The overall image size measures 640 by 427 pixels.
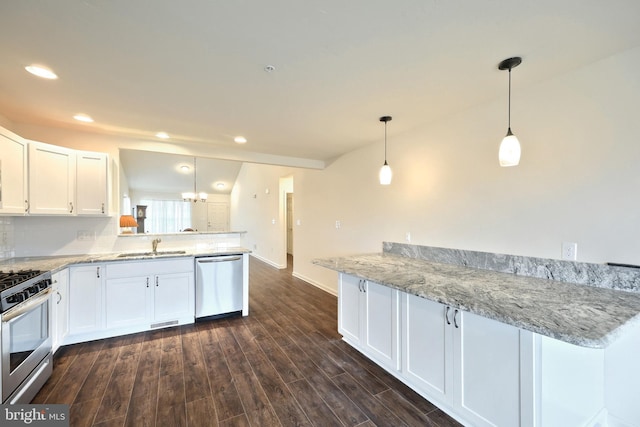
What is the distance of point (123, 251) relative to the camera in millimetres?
3281

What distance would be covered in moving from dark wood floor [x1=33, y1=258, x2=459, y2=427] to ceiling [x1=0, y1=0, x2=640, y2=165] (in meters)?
2.32

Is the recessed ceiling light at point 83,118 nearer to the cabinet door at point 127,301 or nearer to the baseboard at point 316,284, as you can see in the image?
the cabinet door at point 127,301

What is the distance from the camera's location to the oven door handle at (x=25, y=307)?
5.39 ft

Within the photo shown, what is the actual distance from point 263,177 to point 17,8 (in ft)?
18.9

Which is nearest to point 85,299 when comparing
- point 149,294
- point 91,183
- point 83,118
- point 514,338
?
point 149,294

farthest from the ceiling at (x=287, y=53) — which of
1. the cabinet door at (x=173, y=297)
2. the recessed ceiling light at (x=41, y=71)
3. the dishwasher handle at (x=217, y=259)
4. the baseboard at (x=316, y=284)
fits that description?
the baseboard at (x=316, y=284)

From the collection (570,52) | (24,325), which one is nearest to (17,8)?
(24,325)

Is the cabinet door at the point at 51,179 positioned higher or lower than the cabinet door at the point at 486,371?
higher

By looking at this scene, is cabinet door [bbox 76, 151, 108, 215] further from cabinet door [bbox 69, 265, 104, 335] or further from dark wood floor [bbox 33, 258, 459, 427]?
dark wood floor [bbox 33, 258, 459, 427]

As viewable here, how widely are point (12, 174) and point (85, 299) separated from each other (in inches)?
52.7

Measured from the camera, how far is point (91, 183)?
2.94 meters

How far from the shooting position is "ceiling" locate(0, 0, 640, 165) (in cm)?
127

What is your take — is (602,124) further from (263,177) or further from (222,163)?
(263,177)

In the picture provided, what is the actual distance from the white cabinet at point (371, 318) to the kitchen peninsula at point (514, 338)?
12mm
